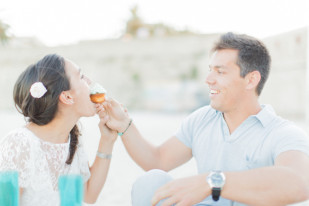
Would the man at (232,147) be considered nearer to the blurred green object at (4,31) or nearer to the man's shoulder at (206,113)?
the man's shoulder at (206,113)

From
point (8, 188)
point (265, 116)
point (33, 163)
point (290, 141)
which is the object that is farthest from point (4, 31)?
point (290, 141)

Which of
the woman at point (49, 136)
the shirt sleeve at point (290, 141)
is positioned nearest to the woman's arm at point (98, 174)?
the woman at point (49, 136)

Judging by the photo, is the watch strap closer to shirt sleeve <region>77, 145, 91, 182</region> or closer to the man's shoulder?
the man's shoulder

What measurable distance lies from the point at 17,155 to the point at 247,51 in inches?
63.4

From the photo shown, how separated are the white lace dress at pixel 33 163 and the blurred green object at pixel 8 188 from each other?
0.69 m

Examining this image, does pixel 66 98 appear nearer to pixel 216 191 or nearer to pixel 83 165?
pixel 83 165

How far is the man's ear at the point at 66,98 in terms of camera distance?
2510 mm

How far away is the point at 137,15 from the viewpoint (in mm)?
38906

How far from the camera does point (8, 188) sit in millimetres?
1572

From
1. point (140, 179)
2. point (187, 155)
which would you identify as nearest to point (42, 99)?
point (140, 179)

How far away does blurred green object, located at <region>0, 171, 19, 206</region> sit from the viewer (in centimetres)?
156

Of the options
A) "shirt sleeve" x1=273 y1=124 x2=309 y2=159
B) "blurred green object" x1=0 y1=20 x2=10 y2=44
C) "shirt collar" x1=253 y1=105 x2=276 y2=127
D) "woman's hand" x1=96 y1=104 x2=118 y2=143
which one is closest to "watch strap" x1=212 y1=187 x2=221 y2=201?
"shirt sleeve" x1=273 y1=124 x2=309 y2=159

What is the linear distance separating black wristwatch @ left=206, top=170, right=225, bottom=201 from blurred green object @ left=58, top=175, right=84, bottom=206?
710 mm

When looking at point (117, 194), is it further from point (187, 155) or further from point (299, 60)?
point (299, 60)
